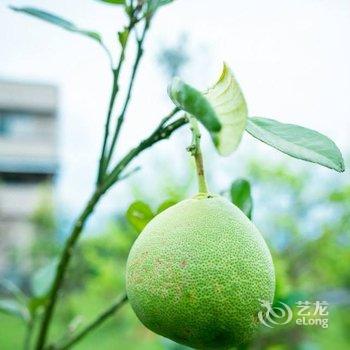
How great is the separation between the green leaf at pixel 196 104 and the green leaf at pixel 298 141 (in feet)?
0.26

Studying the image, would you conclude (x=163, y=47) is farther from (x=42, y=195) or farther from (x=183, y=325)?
(x=183, y=325)

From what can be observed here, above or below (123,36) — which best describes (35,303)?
below

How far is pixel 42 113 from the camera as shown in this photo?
1614 cm

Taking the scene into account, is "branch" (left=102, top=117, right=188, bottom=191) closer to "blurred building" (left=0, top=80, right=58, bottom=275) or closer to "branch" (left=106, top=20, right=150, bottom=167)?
"branch" (left=106, top=20, right=150, bottom=167)

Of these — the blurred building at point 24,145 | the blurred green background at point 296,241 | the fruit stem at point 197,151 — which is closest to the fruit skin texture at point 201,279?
the fruit stem at point 197,151

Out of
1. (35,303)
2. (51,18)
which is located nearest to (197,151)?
(51,18)

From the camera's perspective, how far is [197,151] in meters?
0.57

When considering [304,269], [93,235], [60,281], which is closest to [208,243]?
[60,281]

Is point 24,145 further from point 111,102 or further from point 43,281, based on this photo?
point 111,102

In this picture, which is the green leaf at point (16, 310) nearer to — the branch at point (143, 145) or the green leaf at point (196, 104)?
the branch at point (143, 145)

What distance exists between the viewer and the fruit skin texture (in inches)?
19.8

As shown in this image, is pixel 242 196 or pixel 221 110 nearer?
pixel 221 110

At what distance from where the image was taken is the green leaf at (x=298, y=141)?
496 millimetres

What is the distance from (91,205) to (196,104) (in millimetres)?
253
